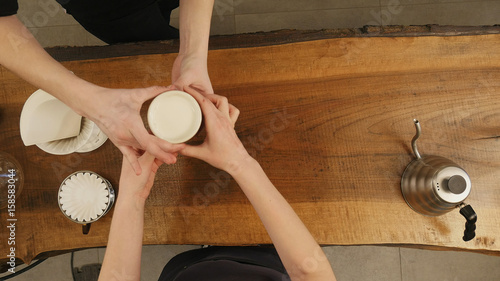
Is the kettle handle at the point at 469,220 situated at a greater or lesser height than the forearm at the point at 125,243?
greater

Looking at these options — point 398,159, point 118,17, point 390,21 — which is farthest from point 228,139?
point 390,21

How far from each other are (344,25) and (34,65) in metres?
2.09

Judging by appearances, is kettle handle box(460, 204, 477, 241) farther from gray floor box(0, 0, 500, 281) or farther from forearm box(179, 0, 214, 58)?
gray floor box(0, 0, 500, 281)

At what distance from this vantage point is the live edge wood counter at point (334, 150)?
1212mm

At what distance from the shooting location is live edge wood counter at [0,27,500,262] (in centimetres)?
121

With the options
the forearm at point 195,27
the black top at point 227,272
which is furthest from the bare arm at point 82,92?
the black top at point 227,272

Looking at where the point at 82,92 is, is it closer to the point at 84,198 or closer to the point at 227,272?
the point at 84,198

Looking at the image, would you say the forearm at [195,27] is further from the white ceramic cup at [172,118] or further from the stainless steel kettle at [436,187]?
the stainless steel kettle at [436,187]

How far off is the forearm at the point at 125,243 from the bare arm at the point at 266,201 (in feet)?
0.94

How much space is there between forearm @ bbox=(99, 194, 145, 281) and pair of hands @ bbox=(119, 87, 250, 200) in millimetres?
46

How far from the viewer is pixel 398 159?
1217mm

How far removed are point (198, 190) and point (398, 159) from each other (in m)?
0.77

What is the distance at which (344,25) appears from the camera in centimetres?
242

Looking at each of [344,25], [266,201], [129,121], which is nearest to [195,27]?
[129,121]
